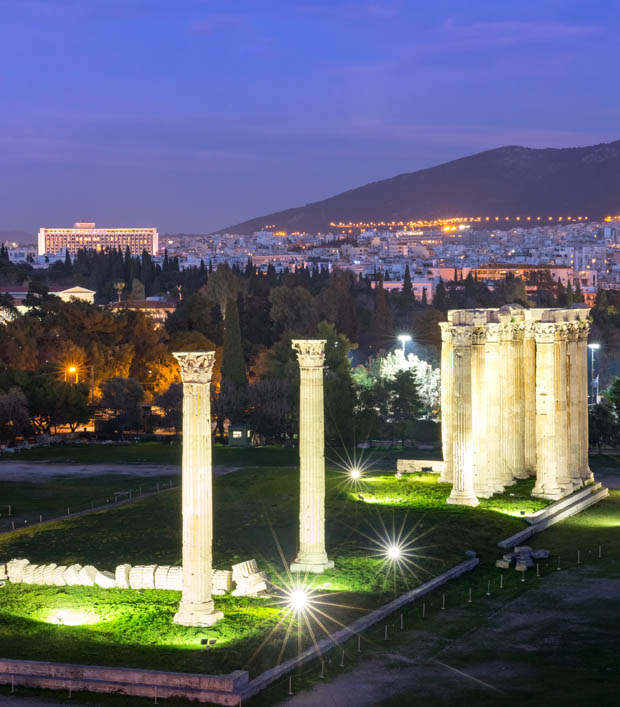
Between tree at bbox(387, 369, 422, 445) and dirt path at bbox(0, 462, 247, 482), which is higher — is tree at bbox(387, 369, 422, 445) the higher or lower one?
the higher one

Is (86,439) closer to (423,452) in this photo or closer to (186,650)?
(423,452)

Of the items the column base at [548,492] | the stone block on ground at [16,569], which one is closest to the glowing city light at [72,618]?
the stone block on ground at [16,569]

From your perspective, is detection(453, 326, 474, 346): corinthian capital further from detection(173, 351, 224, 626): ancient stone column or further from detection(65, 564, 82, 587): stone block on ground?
detection(65, 564, 82, 587): stone block on ground

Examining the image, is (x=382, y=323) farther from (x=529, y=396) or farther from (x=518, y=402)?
(x=518, y=402)

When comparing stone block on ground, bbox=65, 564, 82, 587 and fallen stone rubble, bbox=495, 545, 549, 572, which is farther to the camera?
fallen stone rubble, bbox=495, 545, 549, 572

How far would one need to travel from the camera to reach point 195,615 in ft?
90.0

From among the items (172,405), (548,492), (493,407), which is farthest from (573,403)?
(172,405)

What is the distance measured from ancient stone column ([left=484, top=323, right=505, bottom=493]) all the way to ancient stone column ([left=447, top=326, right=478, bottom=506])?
7.14 ft

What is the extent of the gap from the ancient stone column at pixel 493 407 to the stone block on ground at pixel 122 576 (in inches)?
643

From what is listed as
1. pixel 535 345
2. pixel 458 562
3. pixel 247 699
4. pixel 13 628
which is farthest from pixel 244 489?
pixel 247 699

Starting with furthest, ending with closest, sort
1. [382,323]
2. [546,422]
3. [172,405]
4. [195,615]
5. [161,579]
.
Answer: [382,323]
[172,405]
[546,422]
[161,579]
[195,615]

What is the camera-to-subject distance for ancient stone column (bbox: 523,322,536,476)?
46.6 meters

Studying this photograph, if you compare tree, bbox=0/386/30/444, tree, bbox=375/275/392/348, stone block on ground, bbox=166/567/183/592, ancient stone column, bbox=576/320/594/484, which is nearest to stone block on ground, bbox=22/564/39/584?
stone block on ground, bbox=166/567/183/592

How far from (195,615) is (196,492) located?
260 cm
